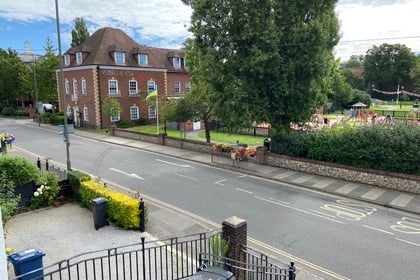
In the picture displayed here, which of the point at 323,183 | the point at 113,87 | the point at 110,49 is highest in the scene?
the point at 110,49

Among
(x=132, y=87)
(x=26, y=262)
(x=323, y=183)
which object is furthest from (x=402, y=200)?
(x=132, y=87)

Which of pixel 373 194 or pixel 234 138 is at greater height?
pixel 234 138

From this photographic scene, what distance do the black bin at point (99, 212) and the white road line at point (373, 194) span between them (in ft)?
38.1

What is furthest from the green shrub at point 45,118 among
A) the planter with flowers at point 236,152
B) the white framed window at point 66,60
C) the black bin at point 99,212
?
the black bin at point 99,212

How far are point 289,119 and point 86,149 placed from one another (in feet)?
56.7

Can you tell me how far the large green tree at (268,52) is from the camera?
58.7ft

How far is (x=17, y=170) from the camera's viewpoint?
1209cm

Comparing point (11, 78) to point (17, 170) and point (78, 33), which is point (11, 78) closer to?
point (78, 33)

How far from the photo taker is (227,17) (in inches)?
744

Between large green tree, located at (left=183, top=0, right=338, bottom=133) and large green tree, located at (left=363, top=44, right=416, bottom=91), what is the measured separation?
6946cm

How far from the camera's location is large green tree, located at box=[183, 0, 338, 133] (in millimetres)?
17906

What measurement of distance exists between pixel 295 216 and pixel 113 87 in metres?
32.8

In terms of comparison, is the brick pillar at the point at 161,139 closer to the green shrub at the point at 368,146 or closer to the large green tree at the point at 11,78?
the green shrub at the point at 368,146

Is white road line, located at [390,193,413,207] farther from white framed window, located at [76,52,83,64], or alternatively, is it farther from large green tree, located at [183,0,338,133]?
white framed window, located at [76,52,83,64]
